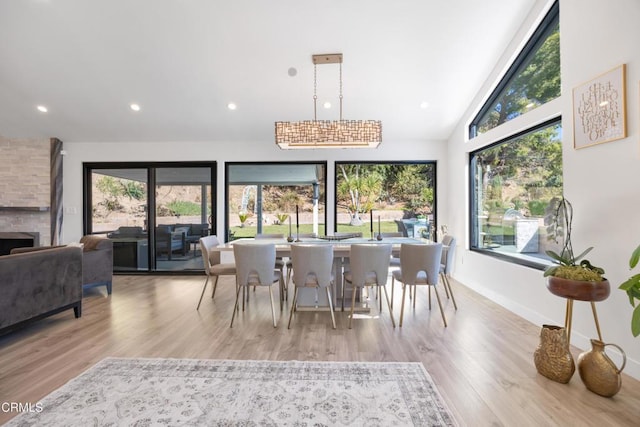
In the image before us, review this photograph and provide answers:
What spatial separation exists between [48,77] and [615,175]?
654 centimetres

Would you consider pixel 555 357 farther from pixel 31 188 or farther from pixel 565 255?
pixel 31 188

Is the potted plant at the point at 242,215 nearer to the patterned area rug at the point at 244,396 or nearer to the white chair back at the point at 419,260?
the white chair back at the point at 419,260

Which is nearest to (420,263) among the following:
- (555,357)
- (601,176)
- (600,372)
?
(555,357)

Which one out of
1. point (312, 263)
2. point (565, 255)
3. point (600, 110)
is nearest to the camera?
point (600, 110)

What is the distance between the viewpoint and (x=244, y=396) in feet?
6.32

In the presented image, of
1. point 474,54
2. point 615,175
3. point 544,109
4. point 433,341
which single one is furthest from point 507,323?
point 474,54

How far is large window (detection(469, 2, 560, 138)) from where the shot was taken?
316cm

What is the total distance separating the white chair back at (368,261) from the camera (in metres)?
3.06

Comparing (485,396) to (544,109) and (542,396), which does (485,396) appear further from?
(544,109)

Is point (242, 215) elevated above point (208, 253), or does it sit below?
above

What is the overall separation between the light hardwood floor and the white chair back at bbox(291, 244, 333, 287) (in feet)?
1.59

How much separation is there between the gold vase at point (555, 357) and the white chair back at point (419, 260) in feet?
3.65

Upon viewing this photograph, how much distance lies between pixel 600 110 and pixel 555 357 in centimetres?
192

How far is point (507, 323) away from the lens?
3189mm
